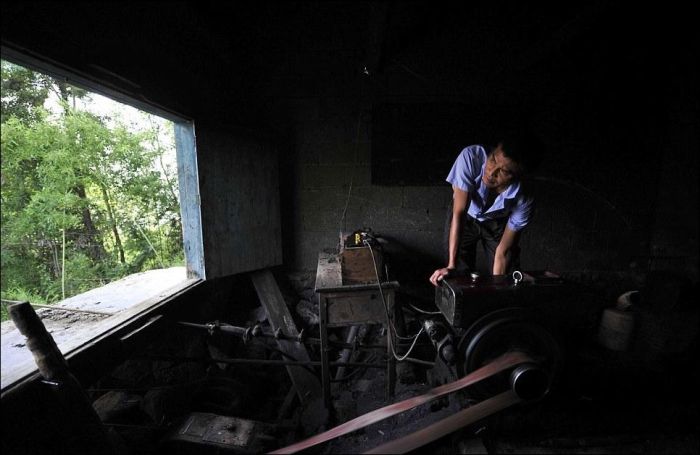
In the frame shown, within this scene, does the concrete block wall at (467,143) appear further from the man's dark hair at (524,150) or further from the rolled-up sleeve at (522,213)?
the man's dark hair at (524,150)

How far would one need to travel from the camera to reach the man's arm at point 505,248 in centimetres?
239

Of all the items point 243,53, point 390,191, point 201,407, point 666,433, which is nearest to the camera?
point 666,433

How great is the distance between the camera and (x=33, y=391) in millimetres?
1444

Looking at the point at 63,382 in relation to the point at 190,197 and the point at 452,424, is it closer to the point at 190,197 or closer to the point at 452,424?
the point at 190,197

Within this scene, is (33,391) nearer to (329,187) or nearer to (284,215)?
(284,215)

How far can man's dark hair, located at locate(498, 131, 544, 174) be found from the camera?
1.83 meters

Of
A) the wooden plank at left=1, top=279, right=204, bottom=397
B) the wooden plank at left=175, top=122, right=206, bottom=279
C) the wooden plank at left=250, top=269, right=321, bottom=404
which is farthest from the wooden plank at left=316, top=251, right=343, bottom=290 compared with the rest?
the wooden plank at left=1, top=279, right=204, bottom=397

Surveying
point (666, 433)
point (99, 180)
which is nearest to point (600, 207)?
point (666, 433)

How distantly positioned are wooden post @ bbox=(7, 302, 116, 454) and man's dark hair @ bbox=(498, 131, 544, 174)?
2.76 metres

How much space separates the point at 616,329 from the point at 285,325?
281 cm

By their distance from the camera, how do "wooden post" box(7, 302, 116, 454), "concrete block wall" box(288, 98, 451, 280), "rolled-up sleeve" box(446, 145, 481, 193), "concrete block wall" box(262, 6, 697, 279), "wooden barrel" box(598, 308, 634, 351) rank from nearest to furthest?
"wooden post" box(7, 302, 116, 454) < "wooden barrel" box(598, 308, 634, 351) < "rolled-up sleeve" box(446, 145, 481, 193) < "concrete block wall" box(262, 6, 697, 279) < "concrete block wall" box(288, 98, 451, 280)

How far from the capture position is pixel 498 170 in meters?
2.03

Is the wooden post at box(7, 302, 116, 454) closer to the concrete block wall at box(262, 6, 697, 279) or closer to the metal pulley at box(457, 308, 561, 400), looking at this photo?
the metal pulley at box(457, 308, 561, 400)

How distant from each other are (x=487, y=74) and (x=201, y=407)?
442 cm
